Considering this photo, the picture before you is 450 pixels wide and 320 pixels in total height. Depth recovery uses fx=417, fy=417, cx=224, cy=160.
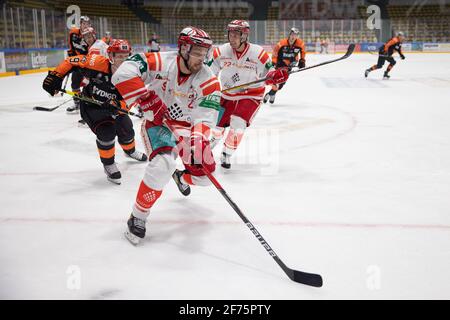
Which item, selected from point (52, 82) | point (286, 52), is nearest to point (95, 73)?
point (52, 82)

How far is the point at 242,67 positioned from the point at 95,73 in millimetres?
1309

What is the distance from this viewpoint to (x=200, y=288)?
1856 mm

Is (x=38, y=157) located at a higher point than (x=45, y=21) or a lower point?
lower

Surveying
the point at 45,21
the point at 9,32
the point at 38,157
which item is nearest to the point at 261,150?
the point at 38,157

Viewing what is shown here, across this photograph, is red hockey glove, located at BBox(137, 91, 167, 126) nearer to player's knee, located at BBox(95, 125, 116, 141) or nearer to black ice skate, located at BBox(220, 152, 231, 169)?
player's knee, located at BBox(95, 125, 116, 141)

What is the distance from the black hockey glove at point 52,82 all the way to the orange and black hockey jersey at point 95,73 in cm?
3

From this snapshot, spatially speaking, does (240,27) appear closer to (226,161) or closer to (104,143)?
(226,161)

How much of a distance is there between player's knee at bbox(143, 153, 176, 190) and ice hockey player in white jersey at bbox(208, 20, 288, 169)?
1.49 m

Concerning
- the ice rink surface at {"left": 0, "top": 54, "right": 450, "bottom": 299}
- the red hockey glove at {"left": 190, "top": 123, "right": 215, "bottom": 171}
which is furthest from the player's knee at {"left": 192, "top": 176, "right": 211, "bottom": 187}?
the ice rink surface at {"left": 0, "top": 54, "right": 450, "bottom": 299}

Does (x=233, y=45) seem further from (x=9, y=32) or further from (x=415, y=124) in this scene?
(x=9, y=32)

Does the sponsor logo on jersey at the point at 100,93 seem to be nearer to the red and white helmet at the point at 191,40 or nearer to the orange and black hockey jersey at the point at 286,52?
the red and white helmet at the point at 191,40

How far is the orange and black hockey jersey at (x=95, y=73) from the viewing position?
10.7ft
